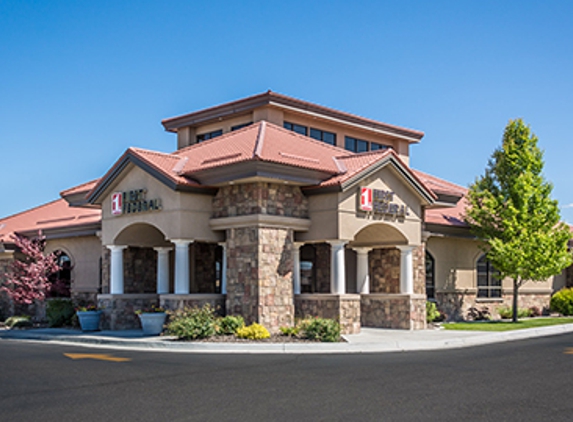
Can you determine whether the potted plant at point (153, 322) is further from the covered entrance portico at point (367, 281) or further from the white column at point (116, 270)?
the covered entrance portico at point (367, 281)

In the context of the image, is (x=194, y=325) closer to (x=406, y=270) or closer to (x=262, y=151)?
(x=262, y=151)

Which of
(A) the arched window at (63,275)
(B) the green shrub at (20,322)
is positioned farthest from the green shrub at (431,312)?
(A) the arched window at (63,275)

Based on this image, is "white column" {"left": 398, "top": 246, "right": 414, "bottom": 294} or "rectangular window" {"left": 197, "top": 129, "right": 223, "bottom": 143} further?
"rectangular window" {"left": 197, "top": 129, "right": 223, "bottom": 143}

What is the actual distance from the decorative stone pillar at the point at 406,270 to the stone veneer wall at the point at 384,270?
1543 millimetres

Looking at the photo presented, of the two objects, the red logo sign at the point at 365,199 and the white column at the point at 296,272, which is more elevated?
the red logo sign at the point at 365,199

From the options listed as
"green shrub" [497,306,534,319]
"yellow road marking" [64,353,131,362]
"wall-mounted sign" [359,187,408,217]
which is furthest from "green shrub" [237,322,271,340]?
"green shrub" [497,306,534,319]

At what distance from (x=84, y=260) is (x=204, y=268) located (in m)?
6.43

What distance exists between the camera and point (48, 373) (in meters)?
14.3

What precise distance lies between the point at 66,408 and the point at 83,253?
2171cm

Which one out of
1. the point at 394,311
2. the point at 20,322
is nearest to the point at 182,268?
the point at 394,311

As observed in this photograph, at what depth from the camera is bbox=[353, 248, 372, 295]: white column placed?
26.9 metres

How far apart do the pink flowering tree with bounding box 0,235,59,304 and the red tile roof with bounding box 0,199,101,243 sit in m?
1.05

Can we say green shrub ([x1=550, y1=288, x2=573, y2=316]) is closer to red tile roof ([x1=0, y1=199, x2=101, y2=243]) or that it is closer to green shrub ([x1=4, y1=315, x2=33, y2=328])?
red tile roof ([x1=0, y1=199, x2=101, y2=243])

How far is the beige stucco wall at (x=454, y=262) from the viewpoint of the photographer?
30.2 metres
